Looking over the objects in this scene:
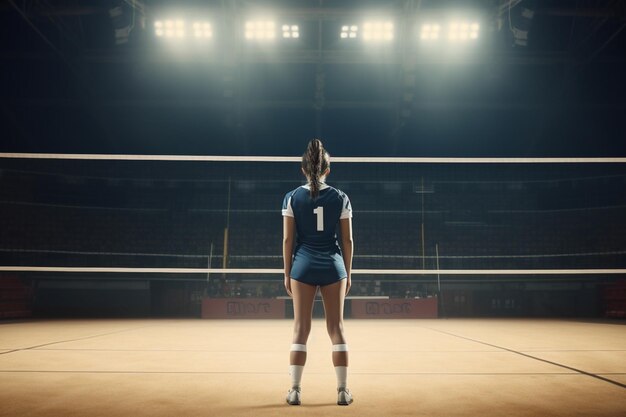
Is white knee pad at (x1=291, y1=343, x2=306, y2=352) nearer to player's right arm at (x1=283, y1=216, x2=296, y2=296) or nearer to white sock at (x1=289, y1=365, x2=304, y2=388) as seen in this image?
white sock at (x1=289, y1=365, x2=304, y2=388)

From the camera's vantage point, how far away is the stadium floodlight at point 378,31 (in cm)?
1217

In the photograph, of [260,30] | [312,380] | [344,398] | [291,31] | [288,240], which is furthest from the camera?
[291,31]

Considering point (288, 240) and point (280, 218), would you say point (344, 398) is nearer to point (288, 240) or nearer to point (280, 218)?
point (288, 240)

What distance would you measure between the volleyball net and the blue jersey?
13031 mm

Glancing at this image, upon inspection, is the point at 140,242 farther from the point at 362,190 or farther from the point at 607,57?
the point at 607,57

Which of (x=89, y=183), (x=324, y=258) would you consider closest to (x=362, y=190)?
(x=89, y=183)

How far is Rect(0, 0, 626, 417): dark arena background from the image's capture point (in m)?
11.8

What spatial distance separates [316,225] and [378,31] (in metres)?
10.4

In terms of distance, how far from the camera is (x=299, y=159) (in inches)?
354

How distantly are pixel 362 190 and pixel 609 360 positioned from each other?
13880 millimetres

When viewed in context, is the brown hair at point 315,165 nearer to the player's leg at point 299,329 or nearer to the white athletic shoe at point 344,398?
the player's leg at point 299,329

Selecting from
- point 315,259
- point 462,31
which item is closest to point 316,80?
point 462,31

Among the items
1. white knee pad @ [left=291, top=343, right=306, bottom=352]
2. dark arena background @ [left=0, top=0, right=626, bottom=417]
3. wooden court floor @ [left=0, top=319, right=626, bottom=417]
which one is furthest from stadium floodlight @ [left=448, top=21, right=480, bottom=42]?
white knee pad @ [left=291, top=343, right=306, bottom=352]

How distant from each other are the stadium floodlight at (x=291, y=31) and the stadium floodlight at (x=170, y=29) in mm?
2523
